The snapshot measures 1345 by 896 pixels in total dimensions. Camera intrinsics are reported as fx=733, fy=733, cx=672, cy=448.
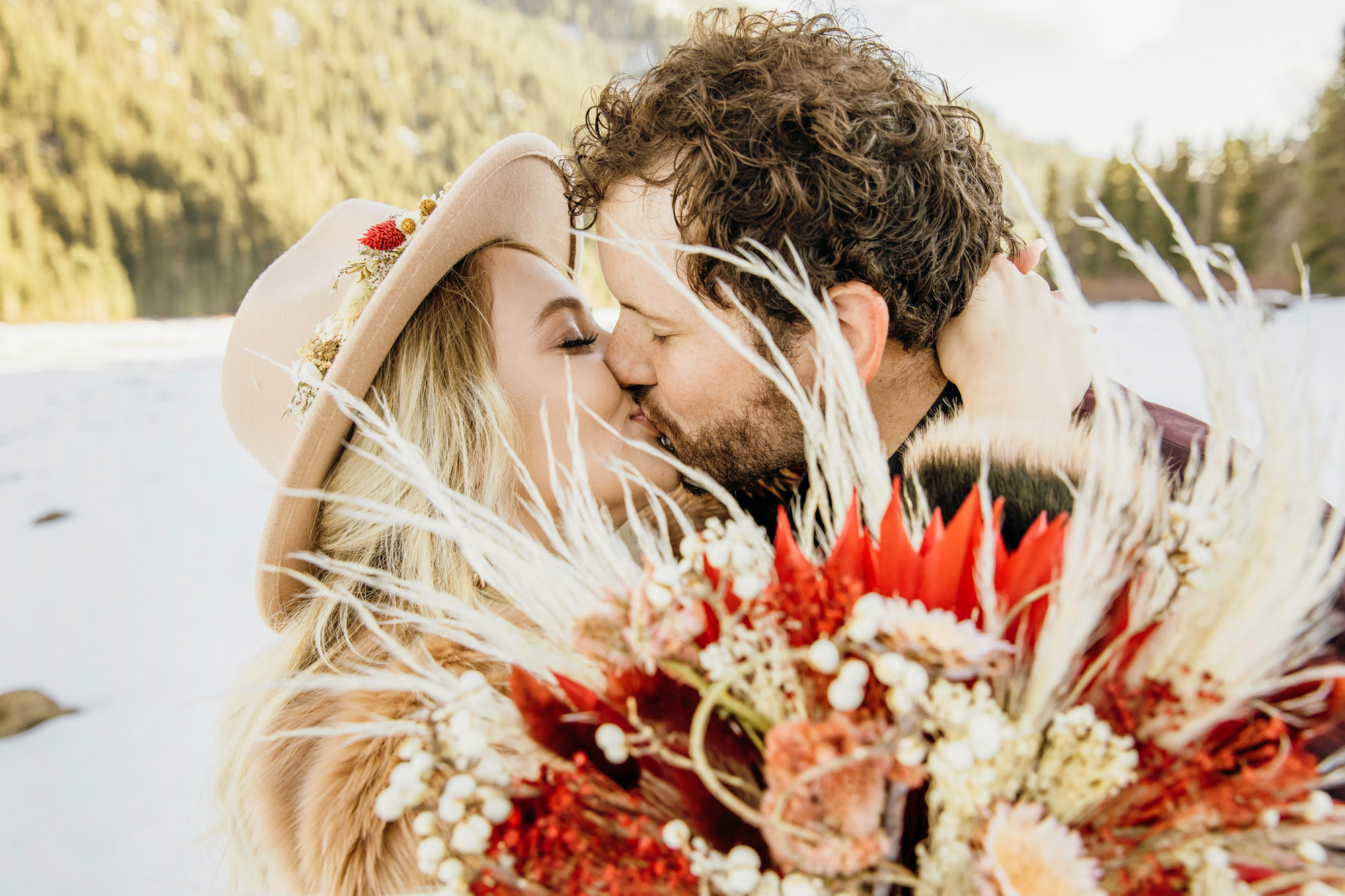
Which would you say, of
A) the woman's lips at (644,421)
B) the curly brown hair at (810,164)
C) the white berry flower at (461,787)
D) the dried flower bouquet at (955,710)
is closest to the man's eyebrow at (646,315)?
the curly brown hair at (810,164)

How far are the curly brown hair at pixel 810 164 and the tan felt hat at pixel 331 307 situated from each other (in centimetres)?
18

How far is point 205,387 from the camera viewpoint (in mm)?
11125

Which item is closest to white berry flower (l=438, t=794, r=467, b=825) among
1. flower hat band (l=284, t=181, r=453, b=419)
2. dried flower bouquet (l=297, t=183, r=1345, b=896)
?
dried flower bouquet (l=297, t=183, r=1345, b=896)

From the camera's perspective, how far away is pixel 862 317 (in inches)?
69.9

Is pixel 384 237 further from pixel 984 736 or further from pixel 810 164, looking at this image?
Result: pixel 984 736

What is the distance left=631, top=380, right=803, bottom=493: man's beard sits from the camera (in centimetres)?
192

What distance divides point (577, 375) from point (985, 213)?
1211mm

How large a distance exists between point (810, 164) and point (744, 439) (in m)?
0.70

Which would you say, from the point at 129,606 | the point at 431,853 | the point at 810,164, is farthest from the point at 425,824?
the point at 129,606

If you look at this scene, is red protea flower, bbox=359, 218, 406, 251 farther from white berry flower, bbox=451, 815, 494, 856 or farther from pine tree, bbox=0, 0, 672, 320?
pine tree, bbox=0, 0, 672, 320

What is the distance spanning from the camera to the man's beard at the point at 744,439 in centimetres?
192

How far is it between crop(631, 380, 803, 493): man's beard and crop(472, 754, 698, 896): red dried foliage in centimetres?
133

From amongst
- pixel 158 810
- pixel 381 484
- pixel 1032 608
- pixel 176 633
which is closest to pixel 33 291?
pixel 176 633

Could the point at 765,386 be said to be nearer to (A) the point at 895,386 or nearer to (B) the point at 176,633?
(A) the point at 895,386
